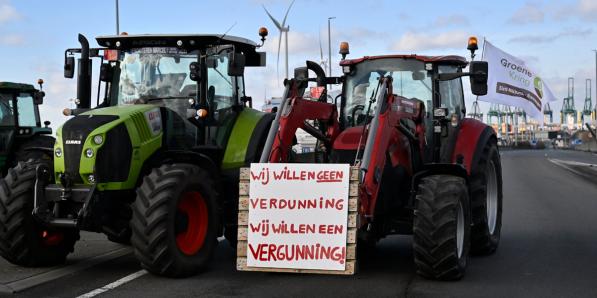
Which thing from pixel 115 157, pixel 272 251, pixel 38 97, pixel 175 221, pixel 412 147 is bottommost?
pixel 272 251

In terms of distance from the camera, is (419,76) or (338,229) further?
(419,76)

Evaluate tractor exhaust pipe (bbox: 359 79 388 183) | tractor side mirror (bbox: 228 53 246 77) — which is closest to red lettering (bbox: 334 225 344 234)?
tractor exhaust pipe (bbox: 359 79 388 183)

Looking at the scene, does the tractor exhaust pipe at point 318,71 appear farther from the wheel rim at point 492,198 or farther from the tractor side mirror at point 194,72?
the wheel rim at point 492,198

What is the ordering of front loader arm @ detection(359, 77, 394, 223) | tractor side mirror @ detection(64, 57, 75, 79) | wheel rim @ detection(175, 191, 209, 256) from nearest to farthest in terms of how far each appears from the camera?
front loader arm @ detection(359, 77, 394, 223) < wheel rim @ detection(175, 191, 209, 256) < tractor side mirror @ detection(64, 57, 75, 79)

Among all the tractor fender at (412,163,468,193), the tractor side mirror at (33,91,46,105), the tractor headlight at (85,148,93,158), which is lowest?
the tractor fender at (412,163,468,193)

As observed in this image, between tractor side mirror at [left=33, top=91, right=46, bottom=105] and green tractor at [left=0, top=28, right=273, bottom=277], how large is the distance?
6942 mm

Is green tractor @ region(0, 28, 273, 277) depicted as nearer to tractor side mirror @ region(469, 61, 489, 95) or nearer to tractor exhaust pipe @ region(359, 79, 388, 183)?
tractor exhaust pipe @ region(359, 79, 388, 183)

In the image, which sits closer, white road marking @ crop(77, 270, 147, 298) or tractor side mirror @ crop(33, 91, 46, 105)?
white road marking @ crop(77, 270, 147, 298)

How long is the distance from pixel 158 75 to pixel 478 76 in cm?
385

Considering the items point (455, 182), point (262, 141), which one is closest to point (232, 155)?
point (262, 141)

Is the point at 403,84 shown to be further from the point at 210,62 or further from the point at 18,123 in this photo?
the point at 18,123

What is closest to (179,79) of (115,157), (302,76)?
(302,76)

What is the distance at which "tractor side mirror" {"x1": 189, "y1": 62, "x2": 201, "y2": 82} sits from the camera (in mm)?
8805

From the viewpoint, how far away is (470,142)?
970 centimetres
